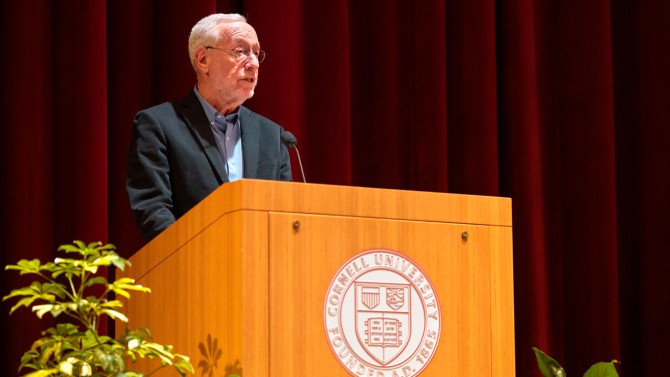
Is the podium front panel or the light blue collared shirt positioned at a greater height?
the light blue collared shirt

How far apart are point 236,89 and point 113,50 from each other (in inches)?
32.2

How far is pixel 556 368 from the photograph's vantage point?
311cm

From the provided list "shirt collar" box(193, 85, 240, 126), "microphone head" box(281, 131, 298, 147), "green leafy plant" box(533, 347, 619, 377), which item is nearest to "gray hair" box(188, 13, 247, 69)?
"shirt collar" box(193, 85, 240, 126)


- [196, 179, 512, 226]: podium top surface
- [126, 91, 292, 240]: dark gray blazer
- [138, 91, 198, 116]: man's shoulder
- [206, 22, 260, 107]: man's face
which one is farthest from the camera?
[206, 22, 260, 107]: man's face

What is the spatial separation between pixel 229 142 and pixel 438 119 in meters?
1.31

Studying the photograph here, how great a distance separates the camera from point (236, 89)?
2.70 metres

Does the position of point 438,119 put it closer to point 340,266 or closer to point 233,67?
point 233,67

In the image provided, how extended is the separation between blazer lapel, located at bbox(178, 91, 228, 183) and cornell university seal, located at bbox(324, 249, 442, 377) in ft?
2.27

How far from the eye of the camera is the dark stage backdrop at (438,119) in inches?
125

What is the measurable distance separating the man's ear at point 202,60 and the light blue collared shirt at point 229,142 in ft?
0.19

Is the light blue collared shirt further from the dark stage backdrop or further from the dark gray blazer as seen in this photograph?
the dark stage backdrop

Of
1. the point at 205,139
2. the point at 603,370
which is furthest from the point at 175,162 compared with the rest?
the point at 603,370

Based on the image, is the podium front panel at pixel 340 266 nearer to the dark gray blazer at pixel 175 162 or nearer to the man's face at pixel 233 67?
the dark gray blazer at pixel 175 162

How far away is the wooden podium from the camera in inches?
72.9
